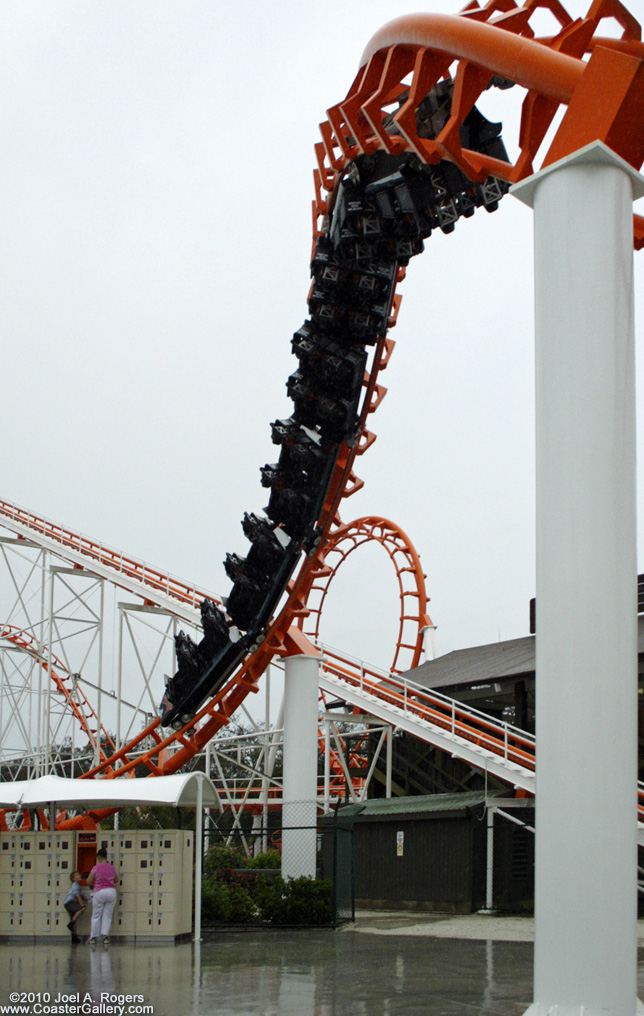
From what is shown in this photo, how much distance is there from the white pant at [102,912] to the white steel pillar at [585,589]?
303 inches

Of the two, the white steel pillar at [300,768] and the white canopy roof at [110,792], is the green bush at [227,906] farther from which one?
the white canopy roof at [110,792]

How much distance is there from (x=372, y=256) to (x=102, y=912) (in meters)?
8.66

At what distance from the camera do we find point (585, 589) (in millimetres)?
6281

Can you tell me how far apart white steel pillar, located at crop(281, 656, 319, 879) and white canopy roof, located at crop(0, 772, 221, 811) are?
8.50ft

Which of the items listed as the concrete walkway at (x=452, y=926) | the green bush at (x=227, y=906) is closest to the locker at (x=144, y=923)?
the green bush at (x=227, y=906)

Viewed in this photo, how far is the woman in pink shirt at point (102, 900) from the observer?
12.7 m

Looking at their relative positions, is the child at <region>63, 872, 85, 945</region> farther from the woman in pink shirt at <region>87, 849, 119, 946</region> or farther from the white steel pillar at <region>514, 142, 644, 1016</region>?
the white steel pillar at <region>514, 142, 644, 1016</region>

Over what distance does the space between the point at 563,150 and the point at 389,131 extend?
539cm

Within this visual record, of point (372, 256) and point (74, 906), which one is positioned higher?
point (372, 256)

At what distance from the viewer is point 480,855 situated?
17.3m

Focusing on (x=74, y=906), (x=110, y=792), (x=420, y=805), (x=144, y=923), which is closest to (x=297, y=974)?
(x=144, y=923)

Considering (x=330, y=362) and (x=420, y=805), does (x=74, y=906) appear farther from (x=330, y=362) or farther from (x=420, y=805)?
(x=330, y=362)

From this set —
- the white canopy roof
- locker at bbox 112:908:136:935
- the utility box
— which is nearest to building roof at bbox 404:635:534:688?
the white canopy roof

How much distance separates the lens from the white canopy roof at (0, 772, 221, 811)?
43.3 ft
